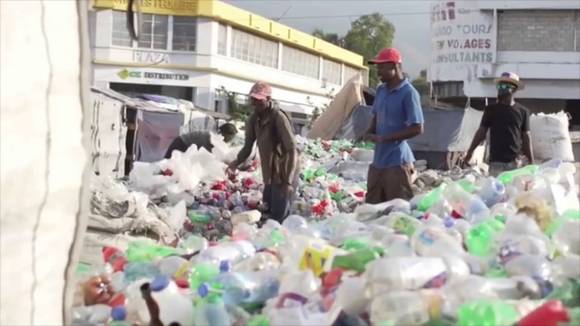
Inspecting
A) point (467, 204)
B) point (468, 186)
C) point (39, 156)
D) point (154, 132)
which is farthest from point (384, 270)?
point (154, 132)

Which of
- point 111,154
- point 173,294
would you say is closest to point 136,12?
point 173,294

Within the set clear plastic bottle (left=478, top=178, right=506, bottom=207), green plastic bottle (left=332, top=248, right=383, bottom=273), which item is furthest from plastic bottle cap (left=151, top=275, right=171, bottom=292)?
clear plastic bottle (left=478, top=178, right=506, bottom=207)

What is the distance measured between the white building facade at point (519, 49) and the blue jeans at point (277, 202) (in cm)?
4273

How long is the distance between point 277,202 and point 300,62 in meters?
49.7

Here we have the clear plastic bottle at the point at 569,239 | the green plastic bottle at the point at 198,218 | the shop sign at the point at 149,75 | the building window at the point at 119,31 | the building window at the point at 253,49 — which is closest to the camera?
the clear plastic bottle at the point at 569,239

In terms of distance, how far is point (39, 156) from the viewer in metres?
2.83

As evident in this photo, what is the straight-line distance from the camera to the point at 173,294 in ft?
10.1

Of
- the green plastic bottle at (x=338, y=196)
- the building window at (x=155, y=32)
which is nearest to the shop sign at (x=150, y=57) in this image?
the building window at (x=155, y=32)

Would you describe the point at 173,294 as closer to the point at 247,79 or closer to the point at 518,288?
the point at 518,288

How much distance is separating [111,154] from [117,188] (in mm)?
7810

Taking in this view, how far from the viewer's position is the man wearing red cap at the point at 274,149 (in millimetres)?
6855

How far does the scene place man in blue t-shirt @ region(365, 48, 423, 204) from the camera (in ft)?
19.2

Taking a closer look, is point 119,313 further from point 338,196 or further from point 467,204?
point 338,196

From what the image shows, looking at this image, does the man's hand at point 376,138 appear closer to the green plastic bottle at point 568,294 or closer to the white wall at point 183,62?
the green plastic bottle at point 568,294
